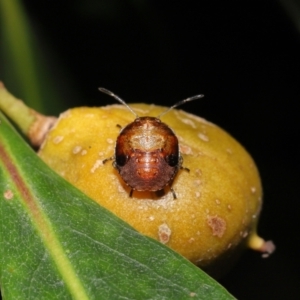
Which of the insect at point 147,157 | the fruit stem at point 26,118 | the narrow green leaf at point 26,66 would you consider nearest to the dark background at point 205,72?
the narrow green leaf at point 26,66

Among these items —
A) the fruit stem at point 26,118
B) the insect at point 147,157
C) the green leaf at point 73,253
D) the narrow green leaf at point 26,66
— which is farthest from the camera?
the narrow green leaf at point 26,66

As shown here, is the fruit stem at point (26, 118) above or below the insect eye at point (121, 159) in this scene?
above

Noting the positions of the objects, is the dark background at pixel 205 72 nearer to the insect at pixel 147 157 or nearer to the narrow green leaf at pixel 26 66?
the narrow green leaf at pixel 26 66

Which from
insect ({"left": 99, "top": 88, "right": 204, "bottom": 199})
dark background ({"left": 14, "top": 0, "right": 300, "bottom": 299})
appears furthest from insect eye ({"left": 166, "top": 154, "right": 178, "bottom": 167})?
dark background ({"left": 14, "top": 0, "right": 300, "bottom": 299})

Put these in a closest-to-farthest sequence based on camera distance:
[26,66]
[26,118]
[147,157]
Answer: [147,157], [26,118], [26,66]

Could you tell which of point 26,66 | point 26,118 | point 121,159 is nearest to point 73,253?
point 121,159

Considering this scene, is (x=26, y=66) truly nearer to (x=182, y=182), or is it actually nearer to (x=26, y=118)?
(x=26, y=118)

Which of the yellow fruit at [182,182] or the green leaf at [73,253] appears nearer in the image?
the green leaf at [73,253]
